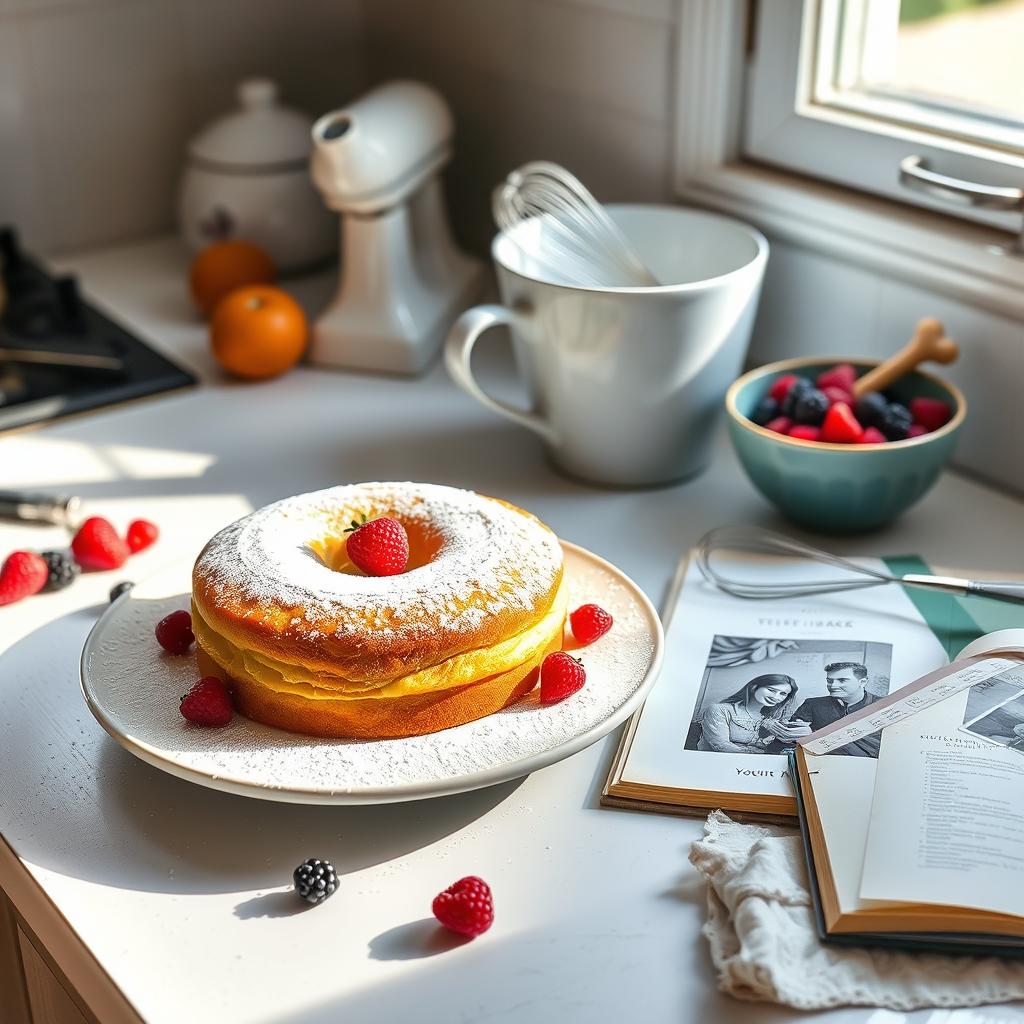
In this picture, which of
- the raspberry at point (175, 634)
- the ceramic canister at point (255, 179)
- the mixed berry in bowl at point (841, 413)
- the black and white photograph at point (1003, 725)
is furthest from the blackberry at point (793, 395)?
the ceramic canister at point (255, 179)

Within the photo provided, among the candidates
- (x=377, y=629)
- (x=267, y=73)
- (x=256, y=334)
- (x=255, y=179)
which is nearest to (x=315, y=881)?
(x=377, y=629)

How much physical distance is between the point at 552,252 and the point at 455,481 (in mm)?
204

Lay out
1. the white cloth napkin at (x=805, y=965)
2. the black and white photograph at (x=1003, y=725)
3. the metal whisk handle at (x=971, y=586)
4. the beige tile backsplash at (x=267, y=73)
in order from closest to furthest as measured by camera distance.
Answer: the white cloth napkin at (x=805, y=965) < the black and white photograph at (x=1003, y=725) < the metal whisk handle at (x=971, y=586) < the beige tile backsplash at (x=267, y=73)

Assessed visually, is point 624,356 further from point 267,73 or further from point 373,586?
point 267,73

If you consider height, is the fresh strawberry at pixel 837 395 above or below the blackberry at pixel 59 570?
above

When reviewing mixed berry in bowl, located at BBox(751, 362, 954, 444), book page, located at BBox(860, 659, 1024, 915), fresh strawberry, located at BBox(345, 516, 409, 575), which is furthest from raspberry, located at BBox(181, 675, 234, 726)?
mixed berry in bowl, located at BBox(751, 362, 954, 444)

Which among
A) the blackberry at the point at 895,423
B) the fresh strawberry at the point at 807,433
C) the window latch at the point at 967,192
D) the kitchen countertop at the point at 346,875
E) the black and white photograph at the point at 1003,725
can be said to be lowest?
the kitchen countertop at the point at 346,875

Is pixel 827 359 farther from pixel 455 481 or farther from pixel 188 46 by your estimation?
pixel 188 46

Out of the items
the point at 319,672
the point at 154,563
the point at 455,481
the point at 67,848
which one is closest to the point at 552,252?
the point at 455,481

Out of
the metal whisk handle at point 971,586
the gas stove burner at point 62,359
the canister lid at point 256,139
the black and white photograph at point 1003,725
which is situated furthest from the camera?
the canister lid at point 256,139

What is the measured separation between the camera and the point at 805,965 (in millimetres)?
569

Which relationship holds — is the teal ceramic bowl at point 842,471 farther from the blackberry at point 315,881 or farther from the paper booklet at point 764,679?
the blackberry at point 315,881

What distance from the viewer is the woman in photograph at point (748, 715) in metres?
0.72

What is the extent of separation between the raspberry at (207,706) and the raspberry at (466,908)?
0.16 meters
